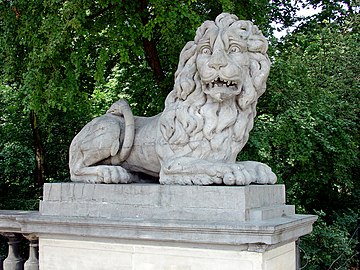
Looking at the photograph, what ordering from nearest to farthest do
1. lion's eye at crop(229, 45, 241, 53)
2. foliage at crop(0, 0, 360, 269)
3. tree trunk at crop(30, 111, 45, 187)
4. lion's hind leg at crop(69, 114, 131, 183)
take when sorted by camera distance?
lion's eye at crop(229, 45, 241, 53)
lion's hind leg at crop(69, 114, 131, 183)
foliage at crop(0, 0, 360, 269)
tree trunk at crop(30, 111, 45, 187)

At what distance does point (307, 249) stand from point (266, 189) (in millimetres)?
5376

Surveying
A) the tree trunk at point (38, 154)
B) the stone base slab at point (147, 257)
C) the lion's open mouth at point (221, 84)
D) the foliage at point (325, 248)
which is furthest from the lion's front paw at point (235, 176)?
the tree trunk at point (38, 154)

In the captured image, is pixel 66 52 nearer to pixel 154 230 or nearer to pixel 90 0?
pixel 90 0

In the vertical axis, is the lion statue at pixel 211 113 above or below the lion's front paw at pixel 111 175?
above

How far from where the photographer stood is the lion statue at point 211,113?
3992 millimetres

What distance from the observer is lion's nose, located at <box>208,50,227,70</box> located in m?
3.96

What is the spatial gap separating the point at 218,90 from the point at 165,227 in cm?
110

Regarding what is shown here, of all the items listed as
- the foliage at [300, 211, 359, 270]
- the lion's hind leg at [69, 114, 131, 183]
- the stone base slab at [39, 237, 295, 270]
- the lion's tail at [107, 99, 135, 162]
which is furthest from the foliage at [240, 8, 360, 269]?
the stone base slab at [39, 237, 295, 270]

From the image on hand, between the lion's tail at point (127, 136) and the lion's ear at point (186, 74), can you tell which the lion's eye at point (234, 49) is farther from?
the lion's tail at point (127, 136)

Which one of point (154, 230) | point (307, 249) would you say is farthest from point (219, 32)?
point (307, 249)

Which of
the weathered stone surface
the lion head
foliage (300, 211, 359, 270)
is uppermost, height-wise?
the lion head

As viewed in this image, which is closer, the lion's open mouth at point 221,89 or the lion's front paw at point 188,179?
the lion's front paw at point 188,179

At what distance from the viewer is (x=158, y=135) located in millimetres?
4312

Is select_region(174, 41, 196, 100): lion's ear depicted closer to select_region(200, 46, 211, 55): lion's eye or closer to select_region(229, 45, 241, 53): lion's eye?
select_region(200, 46, 211, 55): lion's eye
